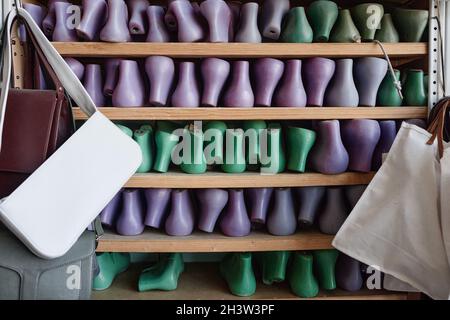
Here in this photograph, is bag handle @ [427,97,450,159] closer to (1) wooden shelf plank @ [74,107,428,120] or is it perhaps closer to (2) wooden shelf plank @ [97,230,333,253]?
(1) wooden shelf plank @ [74,107,428,120]

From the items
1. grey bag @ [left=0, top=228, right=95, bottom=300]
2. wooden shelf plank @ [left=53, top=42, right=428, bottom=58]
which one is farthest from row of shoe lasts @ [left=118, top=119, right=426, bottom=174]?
grey bag @ [left=0, top=228, right=95, bottom=300]

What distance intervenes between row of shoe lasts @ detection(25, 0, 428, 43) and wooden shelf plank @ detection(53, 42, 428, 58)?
0.02 metres

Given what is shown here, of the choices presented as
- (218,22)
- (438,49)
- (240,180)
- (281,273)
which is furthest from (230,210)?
(438,49)

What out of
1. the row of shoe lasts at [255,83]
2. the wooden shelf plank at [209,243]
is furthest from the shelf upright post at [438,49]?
the wooden shelf plank at [209,243]

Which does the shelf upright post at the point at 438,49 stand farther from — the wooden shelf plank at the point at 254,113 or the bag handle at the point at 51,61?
the bag handle at the point at 51,61

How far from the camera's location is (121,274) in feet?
2.72

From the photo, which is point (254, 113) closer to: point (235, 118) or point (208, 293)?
point (235, 118)

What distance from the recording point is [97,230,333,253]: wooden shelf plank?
0.71 meters

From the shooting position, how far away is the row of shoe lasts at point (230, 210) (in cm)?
73

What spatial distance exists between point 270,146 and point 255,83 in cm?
15

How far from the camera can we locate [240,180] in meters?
0.70

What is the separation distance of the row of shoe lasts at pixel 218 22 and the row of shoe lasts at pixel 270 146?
0.64ft
